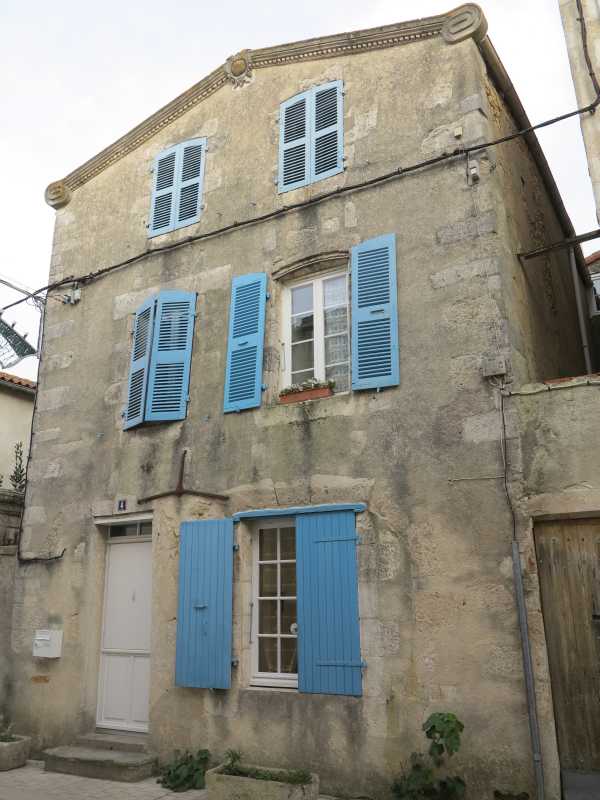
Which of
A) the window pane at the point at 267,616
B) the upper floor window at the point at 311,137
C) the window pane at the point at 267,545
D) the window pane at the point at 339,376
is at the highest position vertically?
the upper floor window at the point at 311,137

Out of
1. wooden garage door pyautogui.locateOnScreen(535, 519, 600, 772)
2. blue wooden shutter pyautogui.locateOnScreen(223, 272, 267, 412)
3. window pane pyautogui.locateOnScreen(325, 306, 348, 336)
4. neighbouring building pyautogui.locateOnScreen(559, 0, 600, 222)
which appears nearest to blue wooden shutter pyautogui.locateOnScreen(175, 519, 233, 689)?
blue wooden shutter pyautogui.locateOnScreen(223, 272, 267, 412)

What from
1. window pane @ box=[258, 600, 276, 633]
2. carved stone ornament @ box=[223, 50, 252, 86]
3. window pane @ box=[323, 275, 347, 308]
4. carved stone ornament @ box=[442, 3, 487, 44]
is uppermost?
A: carved stone ornament @ box=[223, 50, 252, 86]

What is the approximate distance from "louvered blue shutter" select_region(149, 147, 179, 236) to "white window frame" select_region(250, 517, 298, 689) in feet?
12.6

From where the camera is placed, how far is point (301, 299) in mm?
7133

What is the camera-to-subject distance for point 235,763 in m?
5.26

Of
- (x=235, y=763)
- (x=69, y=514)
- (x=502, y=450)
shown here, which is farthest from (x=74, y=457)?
(x=502, y=450)

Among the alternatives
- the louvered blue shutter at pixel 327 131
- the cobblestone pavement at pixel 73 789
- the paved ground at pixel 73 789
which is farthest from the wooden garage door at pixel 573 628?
the louvered blue shutter at pixel 327 131

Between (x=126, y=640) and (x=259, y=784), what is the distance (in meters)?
2.77

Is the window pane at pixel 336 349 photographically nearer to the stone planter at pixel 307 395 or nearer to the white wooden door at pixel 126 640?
the stone planter at pixel 307 395

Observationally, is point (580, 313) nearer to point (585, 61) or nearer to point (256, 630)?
point (585, 61)

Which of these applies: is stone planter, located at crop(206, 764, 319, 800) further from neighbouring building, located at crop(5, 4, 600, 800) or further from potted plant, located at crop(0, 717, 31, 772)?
potted plant, located at crop(0, 717, 31, 772)

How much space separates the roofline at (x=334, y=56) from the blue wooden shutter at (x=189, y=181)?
2.16ft

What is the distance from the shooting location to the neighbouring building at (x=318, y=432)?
5289 millimetres

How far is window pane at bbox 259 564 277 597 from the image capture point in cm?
634
